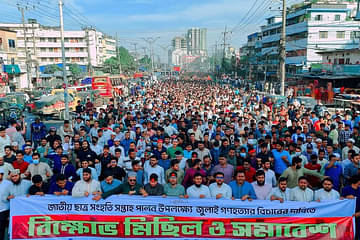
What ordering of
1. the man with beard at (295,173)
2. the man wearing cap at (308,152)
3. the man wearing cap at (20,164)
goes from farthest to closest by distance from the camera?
the man wearing cap at (308,152), the man wearing cap at (20,164), the man with beard at (295,173)

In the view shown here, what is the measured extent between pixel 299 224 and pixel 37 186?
4505mm

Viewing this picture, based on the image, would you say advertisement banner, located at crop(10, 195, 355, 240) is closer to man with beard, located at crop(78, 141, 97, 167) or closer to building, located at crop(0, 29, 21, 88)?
man with beard, located at crop(78, 141, 97, 167)

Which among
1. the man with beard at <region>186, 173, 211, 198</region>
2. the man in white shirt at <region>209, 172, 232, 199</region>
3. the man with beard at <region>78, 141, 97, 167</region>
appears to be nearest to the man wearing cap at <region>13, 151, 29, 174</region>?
the man with beard at <region>78, 141, 97, 167</region>

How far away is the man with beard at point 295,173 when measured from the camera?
6.55 meters

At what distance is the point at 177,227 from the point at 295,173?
264 cm

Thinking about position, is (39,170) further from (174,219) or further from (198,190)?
(198,190)

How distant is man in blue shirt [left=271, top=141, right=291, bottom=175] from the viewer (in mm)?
7496

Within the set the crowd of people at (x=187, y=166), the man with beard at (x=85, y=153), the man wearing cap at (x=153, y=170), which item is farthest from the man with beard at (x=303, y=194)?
the man with beard at (x=85, y=153)

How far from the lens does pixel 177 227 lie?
5531mm

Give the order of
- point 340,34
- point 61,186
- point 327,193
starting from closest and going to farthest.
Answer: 1. point 327,193
2. point 61,186
3. point 340,34

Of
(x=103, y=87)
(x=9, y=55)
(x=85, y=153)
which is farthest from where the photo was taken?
(x=9, y=55)

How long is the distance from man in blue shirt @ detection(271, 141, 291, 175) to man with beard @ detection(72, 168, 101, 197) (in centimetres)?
398

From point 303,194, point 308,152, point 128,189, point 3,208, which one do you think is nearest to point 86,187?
point 128,189

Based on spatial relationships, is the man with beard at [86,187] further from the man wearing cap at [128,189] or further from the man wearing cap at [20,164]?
the man wearing cap at [20,164]
